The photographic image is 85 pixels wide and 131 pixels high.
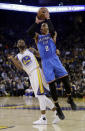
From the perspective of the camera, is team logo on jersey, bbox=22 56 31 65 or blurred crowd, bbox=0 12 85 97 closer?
team logo on jersey, bbox=22 56 31 65

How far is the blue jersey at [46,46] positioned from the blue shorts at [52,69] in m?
0.10

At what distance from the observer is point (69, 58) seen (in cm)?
1750

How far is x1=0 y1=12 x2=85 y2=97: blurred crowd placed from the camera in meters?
14.6

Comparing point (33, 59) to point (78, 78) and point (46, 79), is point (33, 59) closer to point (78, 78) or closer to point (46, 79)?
point (46, 79)

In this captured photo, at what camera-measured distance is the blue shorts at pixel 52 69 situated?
15.7 feet

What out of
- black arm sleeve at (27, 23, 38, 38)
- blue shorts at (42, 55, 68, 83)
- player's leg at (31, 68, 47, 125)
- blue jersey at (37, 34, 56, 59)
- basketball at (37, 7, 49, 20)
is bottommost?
player's leg at (31, 68, 47, 125)

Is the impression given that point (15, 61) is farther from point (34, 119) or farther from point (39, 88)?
point (34, 119)

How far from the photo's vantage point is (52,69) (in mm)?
4805

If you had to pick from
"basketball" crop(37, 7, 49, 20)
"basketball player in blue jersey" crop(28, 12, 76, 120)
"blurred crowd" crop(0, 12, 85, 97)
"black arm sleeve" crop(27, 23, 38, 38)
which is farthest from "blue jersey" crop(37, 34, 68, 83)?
"blurred crowd" crop(0, 12, 85, 97)

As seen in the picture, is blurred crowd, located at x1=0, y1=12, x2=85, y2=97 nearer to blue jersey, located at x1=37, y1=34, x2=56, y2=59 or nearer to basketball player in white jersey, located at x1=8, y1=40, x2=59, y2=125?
basketball player in white jersey, located at x1=8, y1=40, x2=59, y2=125

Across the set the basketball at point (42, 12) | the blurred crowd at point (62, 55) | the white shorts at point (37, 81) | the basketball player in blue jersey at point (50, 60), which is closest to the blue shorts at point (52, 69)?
the basketball player in blue jersey at point (50, 60)

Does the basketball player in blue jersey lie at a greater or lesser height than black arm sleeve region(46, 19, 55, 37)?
lesser

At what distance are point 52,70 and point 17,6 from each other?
45.8 ft

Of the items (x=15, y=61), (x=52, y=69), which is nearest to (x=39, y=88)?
(x=52, y=69)
